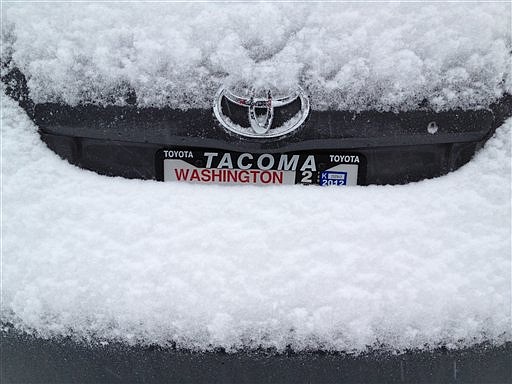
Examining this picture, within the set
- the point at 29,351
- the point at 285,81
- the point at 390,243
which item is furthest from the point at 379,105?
the point at 29,351

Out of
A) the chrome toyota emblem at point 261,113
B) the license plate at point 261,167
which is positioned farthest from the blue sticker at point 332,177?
the chrome toyota emblem at point 261,113

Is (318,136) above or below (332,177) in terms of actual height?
above

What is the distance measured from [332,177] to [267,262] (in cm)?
33

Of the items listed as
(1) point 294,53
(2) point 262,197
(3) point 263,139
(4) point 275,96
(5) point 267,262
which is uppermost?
(1) point 294,53

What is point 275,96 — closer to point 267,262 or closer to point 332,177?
point 332,177

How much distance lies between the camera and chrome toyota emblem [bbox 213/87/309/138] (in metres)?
1.40

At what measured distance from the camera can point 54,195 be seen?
1.50 meters

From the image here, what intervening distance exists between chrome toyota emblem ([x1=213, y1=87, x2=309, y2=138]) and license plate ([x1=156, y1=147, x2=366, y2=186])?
86mm

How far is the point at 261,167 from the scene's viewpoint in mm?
1517

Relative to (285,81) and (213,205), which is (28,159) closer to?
(213,205)

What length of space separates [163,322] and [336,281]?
1.45 feet

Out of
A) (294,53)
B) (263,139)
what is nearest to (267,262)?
(263,139)

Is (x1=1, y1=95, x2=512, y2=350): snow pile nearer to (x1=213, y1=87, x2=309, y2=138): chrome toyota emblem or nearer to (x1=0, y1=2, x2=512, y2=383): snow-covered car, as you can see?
(x1=0, y1=2, x2=512, y2=383): snow-covered car

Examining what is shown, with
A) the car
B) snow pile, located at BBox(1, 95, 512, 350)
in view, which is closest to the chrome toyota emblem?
the car
